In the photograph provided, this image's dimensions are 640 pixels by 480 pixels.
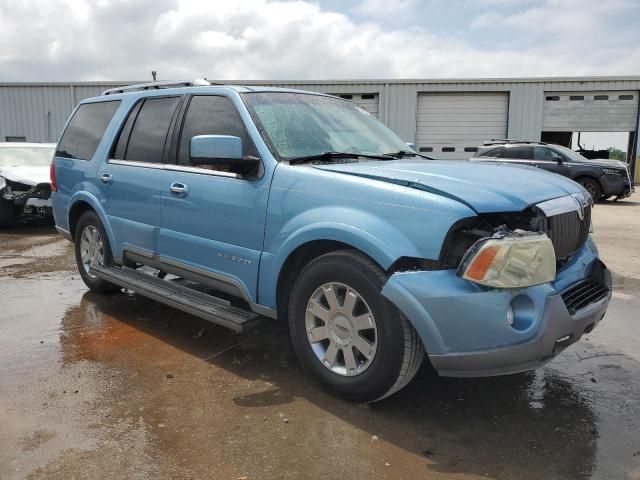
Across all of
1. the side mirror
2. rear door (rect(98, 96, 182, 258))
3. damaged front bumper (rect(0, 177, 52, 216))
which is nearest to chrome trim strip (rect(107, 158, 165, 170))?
rear door (rect(98, 96, 182, 258))

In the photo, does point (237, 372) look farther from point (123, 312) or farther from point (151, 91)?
point (151, 91)

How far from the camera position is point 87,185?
16.4ft

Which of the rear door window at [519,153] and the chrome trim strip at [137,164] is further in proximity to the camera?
the rear door window at [519,153]

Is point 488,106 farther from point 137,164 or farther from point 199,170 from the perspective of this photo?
point 199,170

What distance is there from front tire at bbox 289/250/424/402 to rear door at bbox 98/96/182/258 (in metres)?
1.64

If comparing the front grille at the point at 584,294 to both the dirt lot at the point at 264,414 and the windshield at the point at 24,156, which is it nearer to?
the dirt lot at the point at 264,414

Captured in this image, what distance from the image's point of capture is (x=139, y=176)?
14.3 feet

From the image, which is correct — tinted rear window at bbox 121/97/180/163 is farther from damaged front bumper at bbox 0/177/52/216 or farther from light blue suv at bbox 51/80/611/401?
damaged front bumper at bbox 0/177/52/216

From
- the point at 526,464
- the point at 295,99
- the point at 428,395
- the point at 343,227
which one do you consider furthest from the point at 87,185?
the point at 526,464

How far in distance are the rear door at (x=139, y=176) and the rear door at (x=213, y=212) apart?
0.59 ft

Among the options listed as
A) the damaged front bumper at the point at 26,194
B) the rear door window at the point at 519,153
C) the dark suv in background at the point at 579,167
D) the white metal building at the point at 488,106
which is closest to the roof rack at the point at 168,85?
the damaged front bumper at the point at 26,194

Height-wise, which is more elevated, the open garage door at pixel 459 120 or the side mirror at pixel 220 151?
the open garage door at pixel 459 120

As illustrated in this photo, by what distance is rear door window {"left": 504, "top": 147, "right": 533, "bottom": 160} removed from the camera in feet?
49.7

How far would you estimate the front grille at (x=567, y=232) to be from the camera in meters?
2.93
